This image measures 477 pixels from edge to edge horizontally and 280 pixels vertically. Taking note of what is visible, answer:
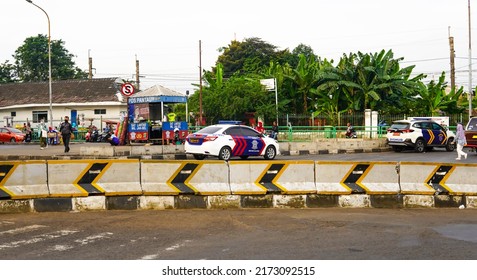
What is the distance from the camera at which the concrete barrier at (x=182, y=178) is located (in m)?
10.7

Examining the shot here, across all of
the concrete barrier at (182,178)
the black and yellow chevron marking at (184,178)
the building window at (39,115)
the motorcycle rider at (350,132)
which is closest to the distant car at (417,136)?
the motorcycle rider at (350,132)

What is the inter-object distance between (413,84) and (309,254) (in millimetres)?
33842

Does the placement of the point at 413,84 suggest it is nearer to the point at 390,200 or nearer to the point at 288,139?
the point at 288,139

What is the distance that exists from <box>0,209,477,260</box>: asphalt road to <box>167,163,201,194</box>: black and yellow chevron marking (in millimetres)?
518

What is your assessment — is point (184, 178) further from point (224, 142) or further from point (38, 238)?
point (224, 142)

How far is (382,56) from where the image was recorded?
38594 millimetres

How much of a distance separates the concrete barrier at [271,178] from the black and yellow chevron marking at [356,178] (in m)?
0.70

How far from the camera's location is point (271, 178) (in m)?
11.1

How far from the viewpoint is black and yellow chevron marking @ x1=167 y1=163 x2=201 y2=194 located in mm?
10727

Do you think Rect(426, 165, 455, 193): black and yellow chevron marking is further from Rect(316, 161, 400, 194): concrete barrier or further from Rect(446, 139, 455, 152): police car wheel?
Rect(446, 139, 455, 152): police car wheel

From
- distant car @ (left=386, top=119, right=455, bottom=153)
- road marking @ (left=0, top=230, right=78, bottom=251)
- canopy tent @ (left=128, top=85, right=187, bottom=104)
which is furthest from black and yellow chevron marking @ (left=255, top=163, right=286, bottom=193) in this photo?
distant car @ (left=386, top=119, right=455, bottom=153)

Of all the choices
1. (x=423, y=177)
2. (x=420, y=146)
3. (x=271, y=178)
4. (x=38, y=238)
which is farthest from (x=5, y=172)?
(x=420, y=146)

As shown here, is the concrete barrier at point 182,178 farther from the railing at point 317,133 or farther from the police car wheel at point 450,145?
the railing at point 317,133

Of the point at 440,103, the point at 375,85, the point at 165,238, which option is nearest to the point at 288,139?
the point at 375,85
